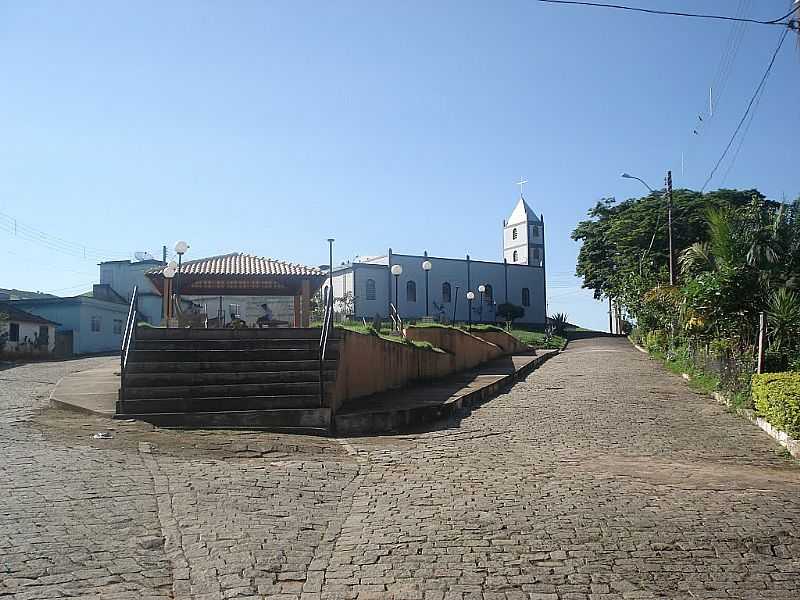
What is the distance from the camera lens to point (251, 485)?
24.7 ft

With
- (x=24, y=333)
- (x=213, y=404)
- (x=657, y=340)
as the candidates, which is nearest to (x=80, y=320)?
(x=24, y=333)

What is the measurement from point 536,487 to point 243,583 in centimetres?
Answer: 384

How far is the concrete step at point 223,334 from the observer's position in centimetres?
1344

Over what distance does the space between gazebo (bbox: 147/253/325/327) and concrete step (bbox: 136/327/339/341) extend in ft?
12.4

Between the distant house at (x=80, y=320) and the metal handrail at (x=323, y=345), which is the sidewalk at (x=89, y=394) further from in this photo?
the distant house at (x=80, y=320)

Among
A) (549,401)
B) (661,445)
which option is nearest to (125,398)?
(661,445)

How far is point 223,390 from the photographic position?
1166 centimetres

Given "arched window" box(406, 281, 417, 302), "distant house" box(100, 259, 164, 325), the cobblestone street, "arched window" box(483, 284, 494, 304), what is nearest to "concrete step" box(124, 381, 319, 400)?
the cobblestone street

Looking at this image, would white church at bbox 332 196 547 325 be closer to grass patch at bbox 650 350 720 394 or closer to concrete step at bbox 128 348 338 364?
grass patch at bbox 650 350 720 394

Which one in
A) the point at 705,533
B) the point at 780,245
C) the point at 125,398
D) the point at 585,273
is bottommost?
the point at 705,533

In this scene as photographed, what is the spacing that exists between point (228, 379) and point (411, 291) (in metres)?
50.0

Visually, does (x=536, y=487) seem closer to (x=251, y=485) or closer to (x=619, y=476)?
(x=619, y=476)

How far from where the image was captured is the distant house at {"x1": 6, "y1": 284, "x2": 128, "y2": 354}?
40062mm

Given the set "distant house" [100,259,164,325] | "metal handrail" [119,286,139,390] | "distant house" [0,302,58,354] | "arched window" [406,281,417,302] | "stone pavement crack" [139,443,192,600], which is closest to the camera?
"stone pavement crack" [139,443,192,600]
